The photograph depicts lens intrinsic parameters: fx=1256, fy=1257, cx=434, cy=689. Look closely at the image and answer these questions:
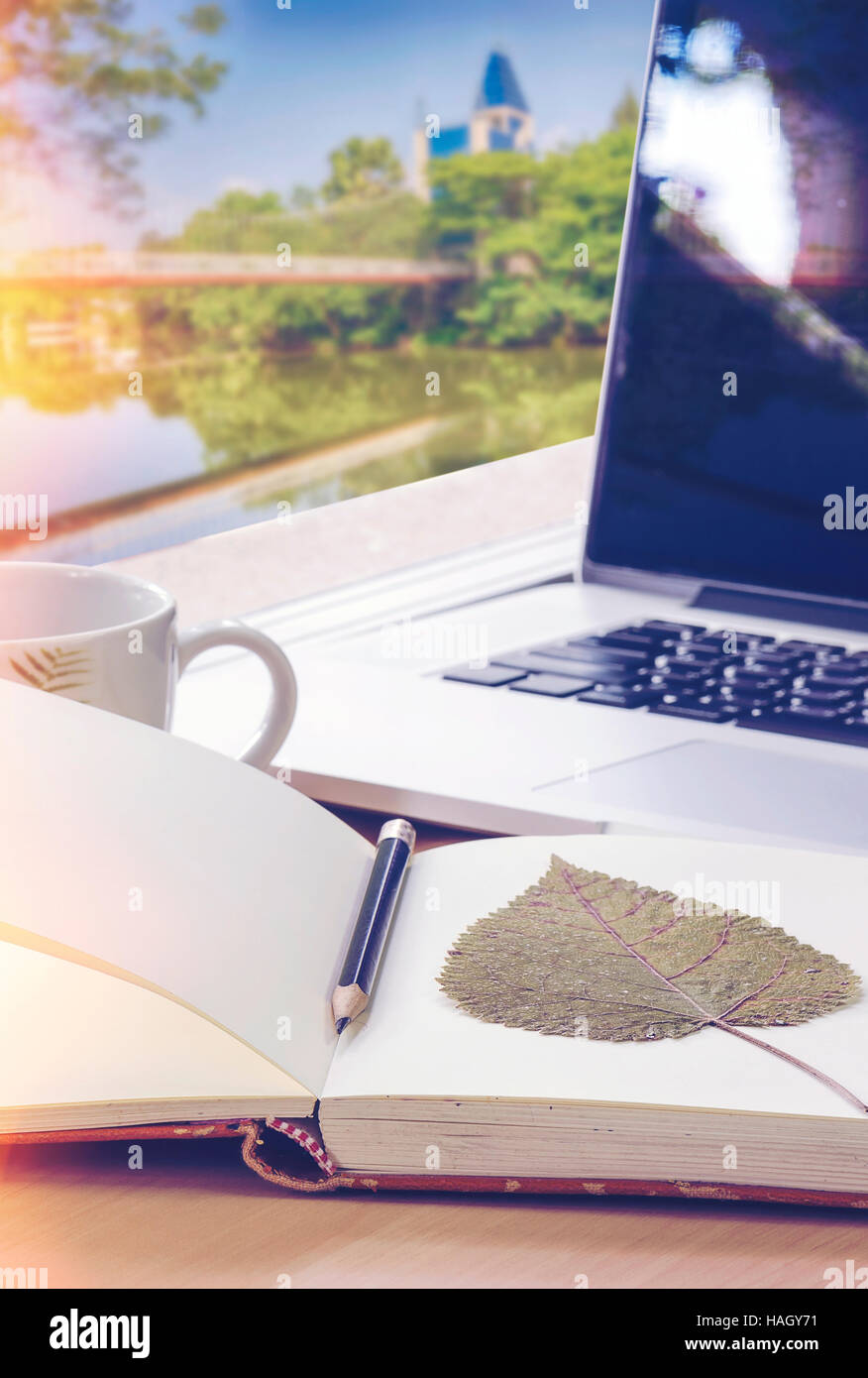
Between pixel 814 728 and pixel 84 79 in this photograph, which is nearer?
pixel 814 728

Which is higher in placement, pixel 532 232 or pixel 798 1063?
pixel 532 232

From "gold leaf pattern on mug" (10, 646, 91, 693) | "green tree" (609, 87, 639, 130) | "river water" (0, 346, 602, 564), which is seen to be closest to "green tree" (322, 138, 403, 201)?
"river water" (0, 346, 602, 564)

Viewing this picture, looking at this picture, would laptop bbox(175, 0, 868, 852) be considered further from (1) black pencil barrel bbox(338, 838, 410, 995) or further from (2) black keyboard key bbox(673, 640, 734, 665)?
(1) black pencil barrel bbox(338, 838, 410, 995)

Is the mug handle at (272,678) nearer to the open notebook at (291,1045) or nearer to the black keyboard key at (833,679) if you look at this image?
the open notebook at (291,1045)

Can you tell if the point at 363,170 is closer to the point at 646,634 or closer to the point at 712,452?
the point at 712,452

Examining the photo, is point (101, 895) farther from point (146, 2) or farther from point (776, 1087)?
point (146, 2)

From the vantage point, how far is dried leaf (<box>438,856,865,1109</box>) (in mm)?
331

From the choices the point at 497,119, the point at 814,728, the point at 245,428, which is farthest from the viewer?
the point at 497,119

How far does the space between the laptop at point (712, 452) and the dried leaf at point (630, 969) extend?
23 cm

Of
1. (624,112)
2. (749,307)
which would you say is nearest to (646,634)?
(749,307)

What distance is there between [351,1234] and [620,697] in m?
0.38

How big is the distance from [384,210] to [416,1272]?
17.9 feet

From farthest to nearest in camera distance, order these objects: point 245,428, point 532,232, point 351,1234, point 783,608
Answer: point 532,232, point 245,428, point 783,608, point 351,1234

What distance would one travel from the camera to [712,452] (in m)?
0.80
